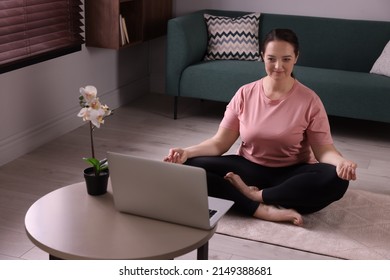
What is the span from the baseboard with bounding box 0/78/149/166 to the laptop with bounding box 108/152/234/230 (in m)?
1.89

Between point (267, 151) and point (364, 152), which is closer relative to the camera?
point (267, 151)

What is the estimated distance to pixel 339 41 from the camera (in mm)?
4430

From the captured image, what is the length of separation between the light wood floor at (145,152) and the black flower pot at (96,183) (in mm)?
612

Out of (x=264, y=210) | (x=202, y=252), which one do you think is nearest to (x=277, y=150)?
(x=264, y=210)

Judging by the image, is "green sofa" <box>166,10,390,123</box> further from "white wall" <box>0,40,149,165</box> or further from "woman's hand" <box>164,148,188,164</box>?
"woman's hand" <box>164,148,188,164</box>

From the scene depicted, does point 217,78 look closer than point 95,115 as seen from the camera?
No

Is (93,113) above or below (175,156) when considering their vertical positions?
above

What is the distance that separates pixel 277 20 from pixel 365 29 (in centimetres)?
65

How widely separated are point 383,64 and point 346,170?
1.95 m

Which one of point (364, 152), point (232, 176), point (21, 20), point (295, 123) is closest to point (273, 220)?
point (232, 176)

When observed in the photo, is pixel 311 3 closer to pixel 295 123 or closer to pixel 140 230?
pixel 295 123

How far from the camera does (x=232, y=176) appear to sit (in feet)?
9.01

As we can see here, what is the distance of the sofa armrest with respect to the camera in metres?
4.26

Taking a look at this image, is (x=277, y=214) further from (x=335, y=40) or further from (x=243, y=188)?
(x=335, y=40)
